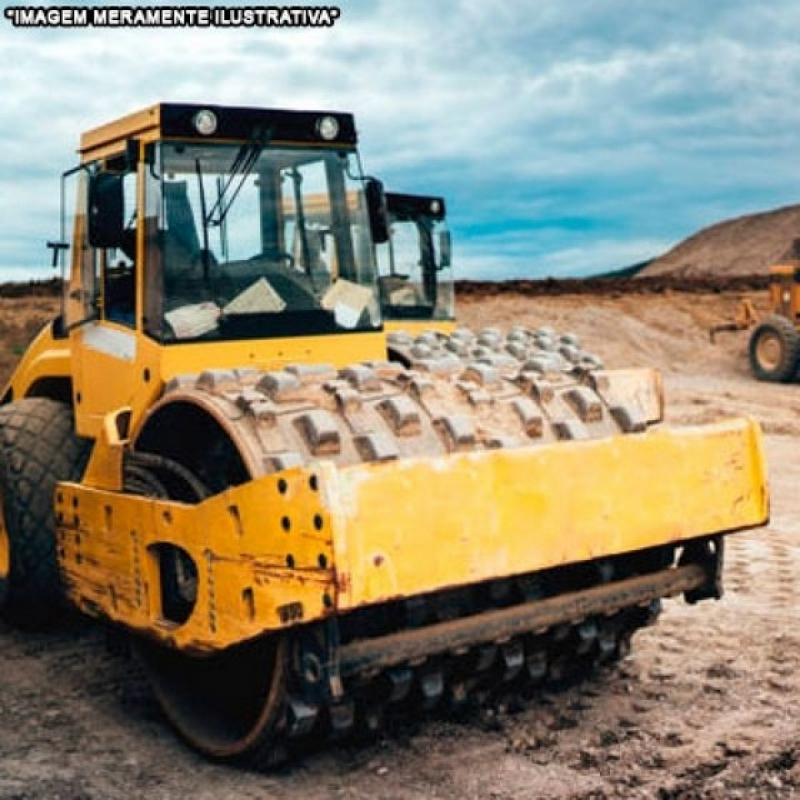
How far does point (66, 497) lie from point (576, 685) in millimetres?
2357

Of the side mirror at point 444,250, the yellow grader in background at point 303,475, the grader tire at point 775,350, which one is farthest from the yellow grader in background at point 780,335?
the yellow grader in background at point 303,475

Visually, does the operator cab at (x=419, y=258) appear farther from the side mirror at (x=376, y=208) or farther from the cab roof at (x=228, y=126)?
the cab roof at (x=228, y=126)

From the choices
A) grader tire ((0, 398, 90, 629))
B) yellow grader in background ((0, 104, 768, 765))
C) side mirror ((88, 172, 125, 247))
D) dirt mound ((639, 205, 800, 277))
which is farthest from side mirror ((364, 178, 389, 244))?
dirt mound ((639, 205, 800, 277))

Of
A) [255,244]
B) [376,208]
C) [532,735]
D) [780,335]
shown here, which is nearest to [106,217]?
[255,244]

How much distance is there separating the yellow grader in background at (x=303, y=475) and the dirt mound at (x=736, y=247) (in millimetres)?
66536

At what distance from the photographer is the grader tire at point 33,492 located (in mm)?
6324

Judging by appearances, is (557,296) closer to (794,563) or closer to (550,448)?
(794,563)

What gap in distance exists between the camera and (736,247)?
76875 millimetres

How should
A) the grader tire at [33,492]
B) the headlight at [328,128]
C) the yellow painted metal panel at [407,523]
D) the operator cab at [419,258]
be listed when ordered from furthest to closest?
1. the operator cab at [419,258]
2. the grader tire at [33,492]
3. the headlight at [328,128]
4. the yellow painted metal panel at [407,523]

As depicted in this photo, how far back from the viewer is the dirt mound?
7256cm

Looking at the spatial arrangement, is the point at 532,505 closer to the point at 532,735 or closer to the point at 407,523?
the point at 407,523

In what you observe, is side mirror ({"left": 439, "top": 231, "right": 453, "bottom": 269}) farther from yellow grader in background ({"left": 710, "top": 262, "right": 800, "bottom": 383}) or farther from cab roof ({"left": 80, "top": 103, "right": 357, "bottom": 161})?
yellow grader in background ({"left": 710, "top": 262, "right": 800, "bottom": 383})

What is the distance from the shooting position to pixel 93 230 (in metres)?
5.46

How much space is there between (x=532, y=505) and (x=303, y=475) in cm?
86
